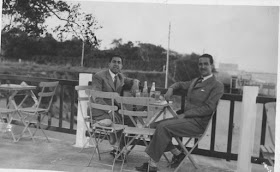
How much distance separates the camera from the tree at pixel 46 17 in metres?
5.15

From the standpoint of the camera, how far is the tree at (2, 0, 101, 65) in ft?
16.9

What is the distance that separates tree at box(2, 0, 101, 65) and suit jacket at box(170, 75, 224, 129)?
2219mm

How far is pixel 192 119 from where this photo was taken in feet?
11.8

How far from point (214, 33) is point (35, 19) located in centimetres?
296

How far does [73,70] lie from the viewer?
7.57 meters

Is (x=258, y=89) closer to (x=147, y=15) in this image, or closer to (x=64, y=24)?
(x=147, y=15)

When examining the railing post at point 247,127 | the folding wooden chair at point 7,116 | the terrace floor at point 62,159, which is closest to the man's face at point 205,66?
the railing post at point 247,127

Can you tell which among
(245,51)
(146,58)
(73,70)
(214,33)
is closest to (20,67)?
(73,70)

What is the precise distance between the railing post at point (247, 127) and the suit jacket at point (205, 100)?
29cm

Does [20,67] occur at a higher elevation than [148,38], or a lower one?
lower

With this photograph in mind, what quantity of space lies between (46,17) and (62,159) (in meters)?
2.72

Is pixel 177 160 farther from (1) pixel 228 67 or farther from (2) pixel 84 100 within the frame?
(1) pixel 228 67

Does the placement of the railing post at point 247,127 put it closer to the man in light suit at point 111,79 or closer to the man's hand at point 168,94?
the man's hand at point 168,94

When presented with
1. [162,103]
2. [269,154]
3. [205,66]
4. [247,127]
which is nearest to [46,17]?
[162,103]
